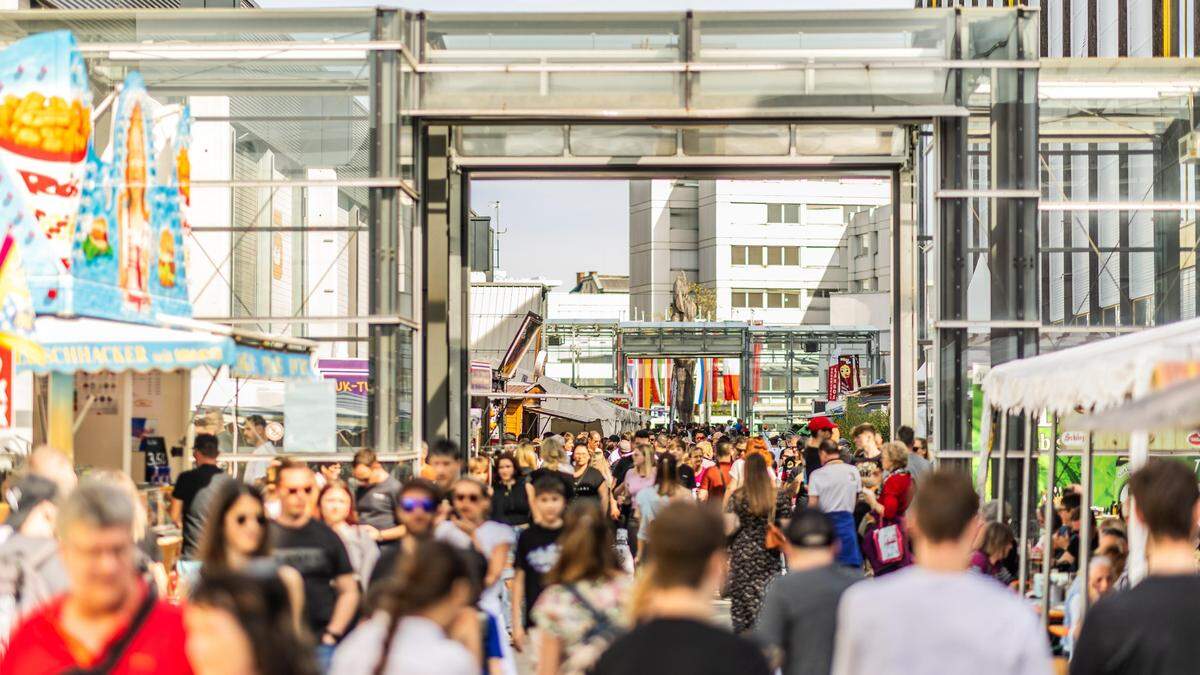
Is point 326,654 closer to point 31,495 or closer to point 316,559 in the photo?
point 316,559

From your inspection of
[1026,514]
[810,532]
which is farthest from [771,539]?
[810,532]

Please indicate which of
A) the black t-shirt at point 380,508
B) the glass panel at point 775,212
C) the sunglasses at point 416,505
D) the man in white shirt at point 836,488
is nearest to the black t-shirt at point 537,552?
the sunglasses at point 416,505

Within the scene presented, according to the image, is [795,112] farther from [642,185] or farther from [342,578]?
[642,185]

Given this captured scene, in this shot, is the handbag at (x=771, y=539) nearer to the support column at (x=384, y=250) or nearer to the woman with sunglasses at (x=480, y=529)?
the woman with sunglasses at (x=480, y=529)

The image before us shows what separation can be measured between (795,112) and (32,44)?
9.40m

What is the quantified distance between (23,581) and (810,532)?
3.57m

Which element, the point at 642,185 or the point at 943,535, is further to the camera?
the point at 642,185

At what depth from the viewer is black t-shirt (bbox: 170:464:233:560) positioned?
10.9 metres

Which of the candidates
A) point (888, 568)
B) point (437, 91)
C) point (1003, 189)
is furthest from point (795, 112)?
point (888, 568)

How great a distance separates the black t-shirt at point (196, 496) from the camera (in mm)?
10898

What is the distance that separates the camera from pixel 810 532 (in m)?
6.90

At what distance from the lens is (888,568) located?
14.2 metres

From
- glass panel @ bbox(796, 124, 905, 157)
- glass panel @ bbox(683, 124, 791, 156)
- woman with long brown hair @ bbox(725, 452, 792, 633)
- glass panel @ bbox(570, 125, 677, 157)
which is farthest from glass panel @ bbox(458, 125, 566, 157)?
woman with long brown hair @ bbox(725, 452, 792, 633)

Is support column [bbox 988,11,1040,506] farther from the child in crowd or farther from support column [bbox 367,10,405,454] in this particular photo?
the child in crowd
